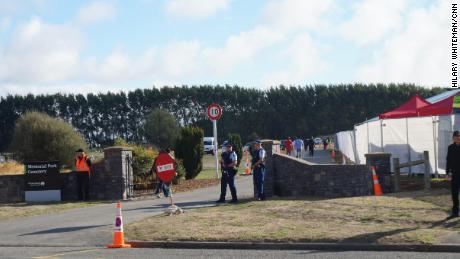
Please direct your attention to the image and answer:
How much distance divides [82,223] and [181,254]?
5.17 meters

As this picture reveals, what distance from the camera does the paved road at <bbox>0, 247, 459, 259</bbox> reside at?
10664mm

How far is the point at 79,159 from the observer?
21.6m

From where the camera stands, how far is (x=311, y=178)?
18875 millimetres

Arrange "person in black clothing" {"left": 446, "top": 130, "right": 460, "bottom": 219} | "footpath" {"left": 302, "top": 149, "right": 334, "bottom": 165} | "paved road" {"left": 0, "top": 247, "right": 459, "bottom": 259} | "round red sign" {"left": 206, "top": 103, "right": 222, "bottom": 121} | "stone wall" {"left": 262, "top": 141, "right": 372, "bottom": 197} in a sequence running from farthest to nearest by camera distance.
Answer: "footpath" {"left": 302, "top": 149, "right": 334, "bottom": 165}
"round red sign" {"left": 206, "top": 103, "right": 222, "bottom": 121}
"stone wall" {"left": 262, "top": 141, "right": 372, "bottom": 197}
"person in black clothing" {"left": 446, "top": 130, "right": 460, "bottom": 219}
"paved road" {"left": 0, "top": 247, "right": 459, "bottom": 259}

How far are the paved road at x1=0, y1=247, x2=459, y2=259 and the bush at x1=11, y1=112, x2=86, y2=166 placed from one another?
2480 cm

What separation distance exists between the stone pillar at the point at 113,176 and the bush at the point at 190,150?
803cm

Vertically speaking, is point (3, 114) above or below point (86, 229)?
above

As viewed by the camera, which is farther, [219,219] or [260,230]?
[219,219]

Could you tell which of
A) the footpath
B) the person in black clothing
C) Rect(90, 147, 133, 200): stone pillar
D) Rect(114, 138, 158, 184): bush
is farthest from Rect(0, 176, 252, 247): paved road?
the footpath

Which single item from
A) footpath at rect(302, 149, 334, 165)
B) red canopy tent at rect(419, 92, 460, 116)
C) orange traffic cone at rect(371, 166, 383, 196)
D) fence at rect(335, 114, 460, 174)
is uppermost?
red canopy tent at rect(419, 92, 460, 116)

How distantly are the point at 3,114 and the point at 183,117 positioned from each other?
90.2ft

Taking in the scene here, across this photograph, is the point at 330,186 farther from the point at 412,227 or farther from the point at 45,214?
the point at 45,214

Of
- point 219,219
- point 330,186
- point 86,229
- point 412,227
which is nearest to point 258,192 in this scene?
point 330,186

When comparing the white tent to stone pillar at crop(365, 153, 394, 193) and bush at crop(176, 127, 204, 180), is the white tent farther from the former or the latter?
bush at crop(176, 127, 204, 180)
